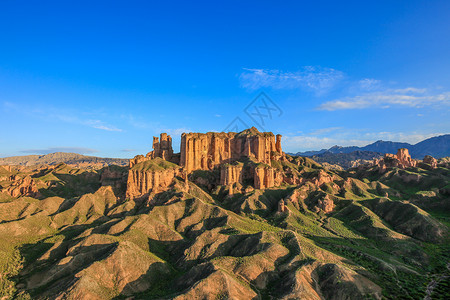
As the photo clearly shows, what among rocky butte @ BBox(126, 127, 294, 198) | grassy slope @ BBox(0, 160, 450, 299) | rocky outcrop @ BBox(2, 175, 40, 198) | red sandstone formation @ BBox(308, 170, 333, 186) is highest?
rocky butte @ BBox(126, 127, 294, 198)

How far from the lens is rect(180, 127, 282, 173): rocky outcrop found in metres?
157

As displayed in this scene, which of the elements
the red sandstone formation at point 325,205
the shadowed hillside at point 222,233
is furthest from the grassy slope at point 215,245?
the red sandstone formation at point 325,205

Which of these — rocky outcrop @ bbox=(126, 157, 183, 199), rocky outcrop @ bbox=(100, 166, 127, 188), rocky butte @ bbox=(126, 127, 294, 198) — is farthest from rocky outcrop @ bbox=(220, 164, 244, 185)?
rocky outcrop @ bbox=(100, 166, 127, 188)

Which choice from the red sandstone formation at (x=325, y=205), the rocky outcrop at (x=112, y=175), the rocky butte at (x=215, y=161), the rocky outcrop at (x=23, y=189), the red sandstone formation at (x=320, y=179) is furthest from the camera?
the rocky outcrop at (x=112, y=175)

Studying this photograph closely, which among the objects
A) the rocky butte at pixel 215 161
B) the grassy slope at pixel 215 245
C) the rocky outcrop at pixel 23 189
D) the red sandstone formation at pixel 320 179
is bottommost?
the grassy slope at pixel 215 245

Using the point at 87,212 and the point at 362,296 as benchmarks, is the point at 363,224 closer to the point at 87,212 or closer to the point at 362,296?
the point at 362,296

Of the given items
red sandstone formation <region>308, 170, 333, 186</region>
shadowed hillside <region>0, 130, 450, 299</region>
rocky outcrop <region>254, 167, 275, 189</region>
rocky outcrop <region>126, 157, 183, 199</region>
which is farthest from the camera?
red sandstone formation <region>308, 170, 333, 186</region>

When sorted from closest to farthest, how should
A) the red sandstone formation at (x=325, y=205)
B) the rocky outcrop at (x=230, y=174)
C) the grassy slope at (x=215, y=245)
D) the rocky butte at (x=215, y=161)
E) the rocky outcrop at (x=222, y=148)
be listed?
the grassy slope at (x=215, y=245), the red sandstone formation at (x=325, y=205), the rocky butte at (x=215, y=161), the rocky outcrop at (x=230, y=174), the rocky outcrop at (x=222, y=148)

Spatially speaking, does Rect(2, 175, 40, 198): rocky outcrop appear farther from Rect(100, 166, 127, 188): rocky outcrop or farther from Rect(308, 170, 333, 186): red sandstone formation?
Rect(308, 170, 333, 186): red sandstone formation

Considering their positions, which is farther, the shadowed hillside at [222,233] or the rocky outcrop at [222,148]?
the rocky outcrop at [222,148]

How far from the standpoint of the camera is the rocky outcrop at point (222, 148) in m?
157

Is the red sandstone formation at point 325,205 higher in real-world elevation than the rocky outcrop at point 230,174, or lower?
lower

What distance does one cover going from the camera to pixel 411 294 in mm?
61750

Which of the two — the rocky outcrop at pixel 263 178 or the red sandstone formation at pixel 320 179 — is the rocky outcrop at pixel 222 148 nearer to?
the rocky outcrop at pixel 263 178
